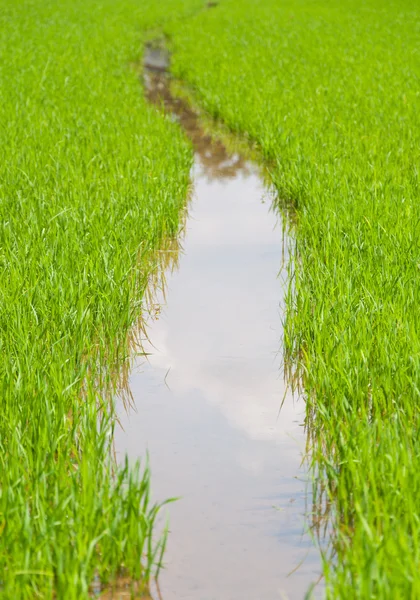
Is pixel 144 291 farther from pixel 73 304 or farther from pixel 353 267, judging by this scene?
pixel 353 267

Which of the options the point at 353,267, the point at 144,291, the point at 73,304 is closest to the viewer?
the point at 73,304

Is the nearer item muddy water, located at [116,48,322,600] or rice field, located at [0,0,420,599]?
rice field, located at [0,0,420,599]

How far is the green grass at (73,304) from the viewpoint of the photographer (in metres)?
2.36

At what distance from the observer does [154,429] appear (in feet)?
11.2

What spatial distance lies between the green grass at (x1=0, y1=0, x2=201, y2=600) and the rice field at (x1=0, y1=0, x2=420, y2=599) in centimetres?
1

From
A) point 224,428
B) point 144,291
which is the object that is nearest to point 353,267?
point 144,291

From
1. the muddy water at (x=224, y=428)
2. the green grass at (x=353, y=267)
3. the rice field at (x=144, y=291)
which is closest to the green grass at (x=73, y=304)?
the rice field at (x=144, y=291)

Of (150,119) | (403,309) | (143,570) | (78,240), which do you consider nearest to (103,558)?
(143,570)

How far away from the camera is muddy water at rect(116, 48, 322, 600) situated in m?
2.53

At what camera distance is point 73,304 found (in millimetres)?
4043

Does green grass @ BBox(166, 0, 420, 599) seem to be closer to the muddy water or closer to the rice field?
the rice field

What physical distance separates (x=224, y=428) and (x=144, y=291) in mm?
1645

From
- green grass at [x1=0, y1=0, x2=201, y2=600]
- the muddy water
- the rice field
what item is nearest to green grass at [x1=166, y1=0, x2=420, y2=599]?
the rice field

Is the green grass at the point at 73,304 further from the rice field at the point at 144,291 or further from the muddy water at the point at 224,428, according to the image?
the muddy water at the point at 224,428
